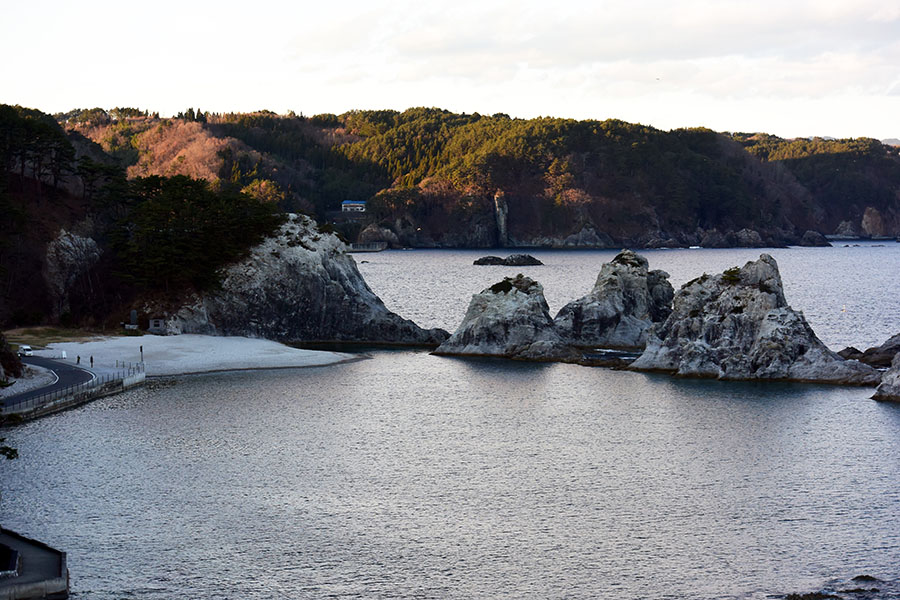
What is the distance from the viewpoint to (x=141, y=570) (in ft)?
104

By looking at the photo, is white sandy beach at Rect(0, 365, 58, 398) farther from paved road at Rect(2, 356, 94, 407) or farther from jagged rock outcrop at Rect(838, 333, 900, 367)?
jagged rock outcrop at Rect(838, 333, 900, 367)

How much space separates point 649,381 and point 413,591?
43754 mm

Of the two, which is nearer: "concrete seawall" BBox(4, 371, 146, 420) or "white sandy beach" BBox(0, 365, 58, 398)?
"concrete seawall" BBox(4, 371, 146, 420)

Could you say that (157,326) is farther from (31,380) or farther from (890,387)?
(890,387)

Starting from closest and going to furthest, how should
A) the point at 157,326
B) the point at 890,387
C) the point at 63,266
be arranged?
the point at 890,387 < the point at 157,326 < the point at 63,266

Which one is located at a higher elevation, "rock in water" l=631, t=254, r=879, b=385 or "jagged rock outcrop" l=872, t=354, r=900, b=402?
"rock in water" l=631, t=254, r=879, b=385

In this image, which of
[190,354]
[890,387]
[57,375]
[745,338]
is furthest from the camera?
[190,354]

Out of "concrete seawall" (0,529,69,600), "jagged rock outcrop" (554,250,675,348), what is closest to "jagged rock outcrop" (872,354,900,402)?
"jagged rock outcrop" (554,250,675,348)

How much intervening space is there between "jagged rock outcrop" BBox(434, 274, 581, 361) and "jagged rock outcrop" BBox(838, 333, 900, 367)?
23.3 metres

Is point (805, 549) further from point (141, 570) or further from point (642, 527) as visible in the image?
point (141, 570)

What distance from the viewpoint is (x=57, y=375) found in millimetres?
65500

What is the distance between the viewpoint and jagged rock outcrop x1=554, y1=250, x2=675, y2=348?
8894cm

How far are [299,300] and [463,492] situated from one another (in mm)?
53830

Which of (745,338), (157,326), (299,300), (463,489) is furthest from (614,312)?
(463,489)
